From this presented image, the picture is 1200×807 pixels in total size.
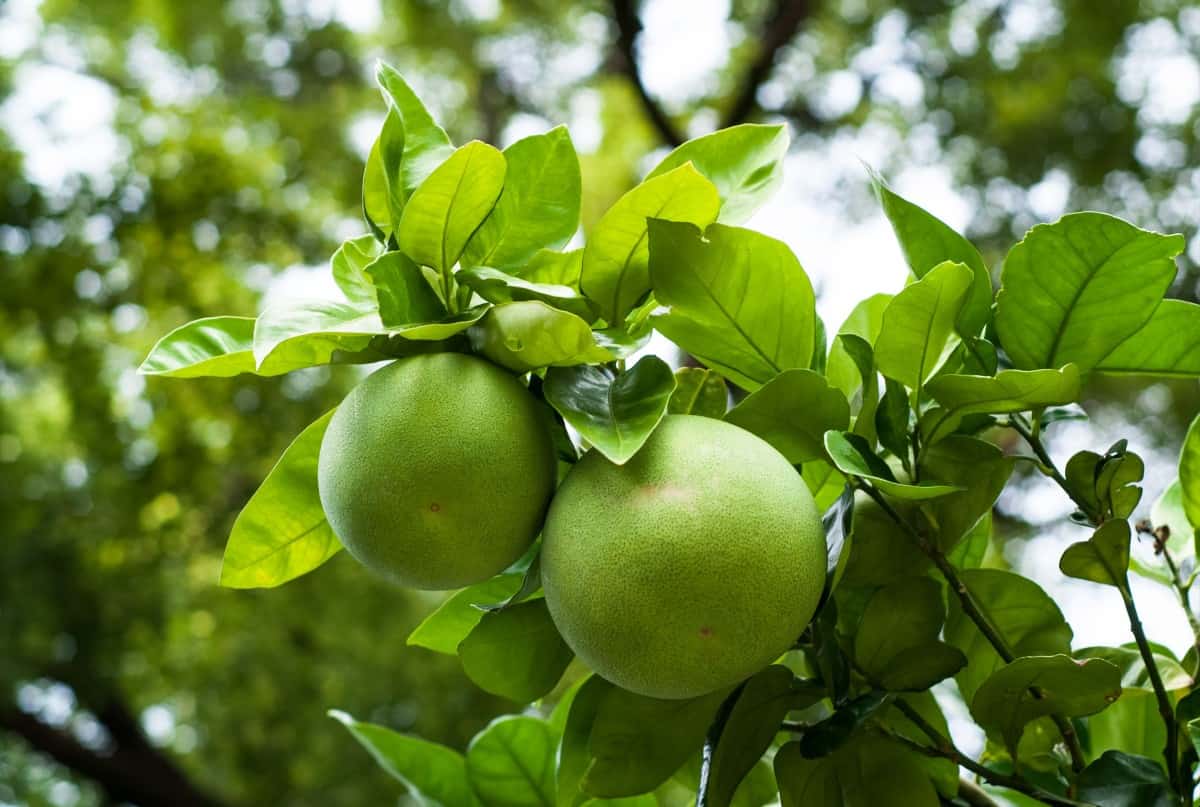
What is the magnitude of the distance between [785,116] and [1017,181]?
31.4 inches

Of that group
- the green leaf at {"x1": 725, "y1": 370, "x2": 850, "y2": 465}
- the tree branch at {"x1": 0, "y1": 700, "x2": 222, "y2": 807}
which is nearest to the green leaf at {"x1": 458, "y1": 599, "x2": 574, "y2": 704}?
the green leaf at {"x1": 725, "y1": 370, "x2": 850, "y2": 465}

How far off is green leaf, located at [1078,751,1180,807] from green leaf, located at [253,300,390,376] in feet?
Answer: 1.02

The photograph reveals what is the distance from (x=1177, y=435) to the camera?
341cm

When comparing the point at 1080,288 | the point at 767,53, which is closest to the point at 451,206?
the point at 1080,288

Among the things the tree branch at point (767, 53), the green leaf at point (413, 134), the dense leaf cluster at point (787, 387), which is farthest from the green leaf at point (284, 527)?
the tree branch at point (767, 53)

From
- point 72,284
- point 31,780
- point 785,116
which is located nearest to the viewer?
point 72,284

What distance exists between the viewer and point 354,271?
467mm

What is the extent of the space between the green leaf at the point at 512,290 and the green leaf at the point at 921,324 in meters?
0.12

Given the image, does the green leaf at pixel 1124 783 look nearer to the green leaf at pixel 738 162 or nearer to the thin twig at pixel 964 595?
the thin twig at pixel 964 595

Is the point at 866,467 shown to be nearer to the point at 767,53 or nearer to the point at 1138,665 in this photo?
the point at 1138,665

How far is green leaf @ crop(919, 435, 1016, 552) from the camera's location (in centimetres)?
47

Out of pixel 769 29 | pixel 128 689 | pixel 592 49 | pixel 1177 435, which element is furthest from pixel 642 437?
pixel 592 49

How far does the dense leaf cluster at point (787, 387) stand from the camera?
433 mm

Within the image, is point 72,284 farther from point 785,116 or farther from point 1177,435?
point 1177,435
